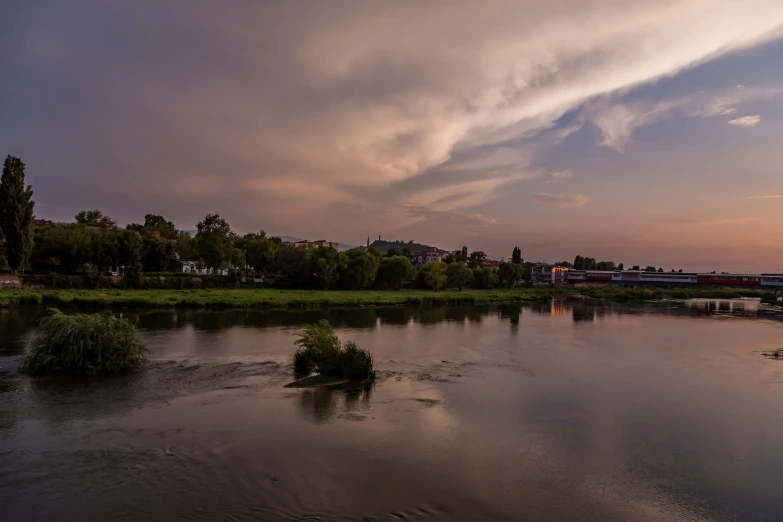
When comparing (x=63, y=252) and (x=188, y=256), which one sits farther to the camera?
(x=188, y=256)

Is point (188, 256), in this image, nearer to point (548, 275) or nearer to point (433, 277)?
point (433, 277)

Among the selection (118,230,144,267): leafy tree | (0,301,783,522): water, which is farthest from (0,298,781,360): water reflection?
(118,230,144,267): leafy tree

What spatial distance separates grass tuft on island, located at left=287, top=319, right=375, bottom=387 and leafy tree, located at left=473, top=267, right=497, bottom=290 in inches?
2840

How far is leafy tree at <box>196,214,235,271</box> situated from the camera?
71.4 metres

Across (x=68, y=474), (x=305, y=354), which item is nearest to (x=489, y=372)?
(x=305, y=354)

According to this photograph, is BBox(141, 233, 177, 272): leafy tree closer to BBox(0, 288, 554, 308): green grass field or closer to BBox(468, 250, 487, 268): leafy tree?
BBox(0, 288, 554, 308): green grass field

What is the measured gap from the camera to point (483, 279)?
91688 mm

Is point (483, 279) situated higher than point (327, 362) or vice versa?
point (483, 279)

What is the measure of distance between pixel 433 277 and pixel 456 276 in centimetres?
826

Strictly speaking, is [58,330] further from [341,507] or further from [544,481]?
[544,481]

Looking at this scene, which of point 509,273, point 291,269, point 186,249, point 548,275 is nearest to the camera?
point 291,269

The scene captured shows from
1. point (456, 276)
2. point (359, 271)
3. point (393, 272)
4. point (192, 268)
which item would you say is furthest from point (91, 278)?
point (456, 276)

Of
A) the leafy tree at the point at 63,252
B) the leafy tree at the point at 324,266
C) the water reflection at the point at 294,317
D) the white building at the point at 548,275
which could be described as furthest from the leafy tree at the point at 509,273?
the leafy tree at the point at 63,252

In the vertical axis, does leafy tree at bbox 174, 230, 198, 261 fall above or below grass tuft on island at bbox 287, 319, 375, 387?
above
